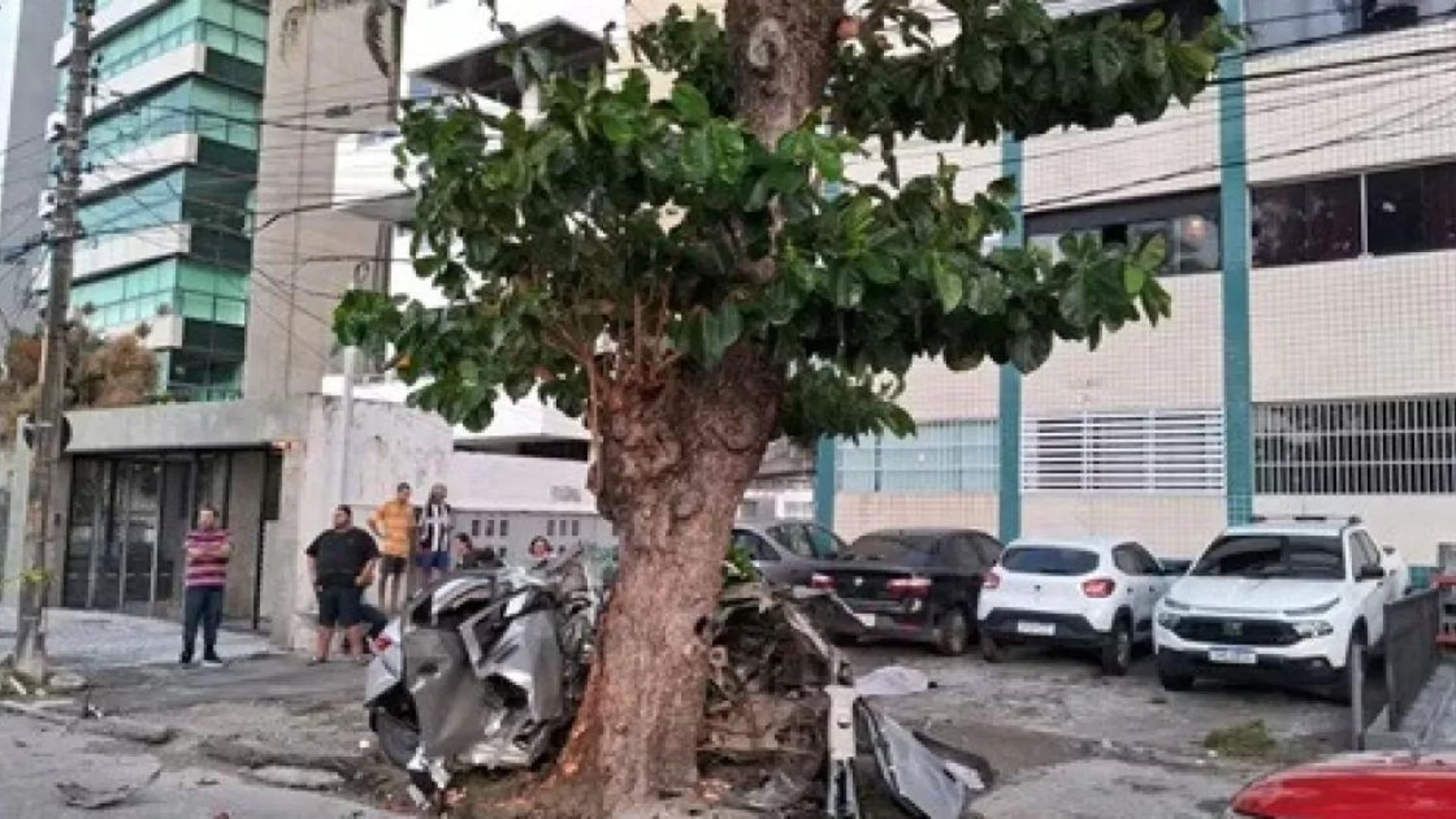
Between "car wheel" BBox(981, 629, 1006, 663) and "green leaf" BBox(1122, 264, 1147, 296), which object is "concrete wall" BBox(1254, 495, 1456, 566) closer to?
"car wheel" BBox(981, 629, 1006, 663)

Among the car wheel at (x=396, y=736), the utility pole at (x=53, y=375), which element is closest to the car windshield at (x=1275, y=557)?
the car wheel at (x=396, y=736)

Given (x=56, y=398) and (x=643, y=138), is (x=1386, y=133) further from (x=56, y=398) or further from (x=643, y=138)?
(x=56, y=398)

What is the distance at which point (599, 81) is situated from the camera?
216 inches

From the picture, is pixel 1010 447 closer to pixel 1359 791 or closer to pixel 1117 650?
pixel 1117 650

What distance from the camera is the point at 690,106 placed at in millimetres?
5348

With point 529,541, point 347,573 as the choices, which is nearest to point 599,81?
point 347,573

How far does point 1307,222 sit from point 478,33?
17.5m

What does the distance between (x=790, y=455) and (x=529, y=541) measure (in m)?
9.99

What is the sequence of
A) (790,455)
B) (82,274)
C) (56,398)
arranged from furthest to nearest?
(82,274) → (790,455) → (56,398)

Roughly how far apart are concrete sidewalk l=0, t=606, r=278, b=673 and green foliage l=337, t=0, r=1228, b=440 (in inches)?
352

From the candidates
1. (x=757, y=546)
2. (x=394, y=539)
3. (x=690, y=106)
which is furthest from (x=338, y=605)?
(x=690, y=106)

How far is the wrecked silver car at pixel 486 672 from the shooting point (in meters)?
7.55

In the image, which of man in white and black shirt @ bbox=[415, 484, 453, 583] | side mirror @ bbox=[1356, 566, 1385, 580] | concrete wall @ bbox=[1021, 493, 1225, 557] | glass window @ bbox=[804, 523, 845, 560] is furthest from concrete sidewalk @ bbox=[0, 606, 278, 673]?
side mirror @ bbox=[1356, 566, 1385, 580]

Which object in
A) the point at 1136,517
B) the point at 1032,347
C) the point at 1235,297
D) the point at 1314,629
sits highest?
the point at 1235,297
